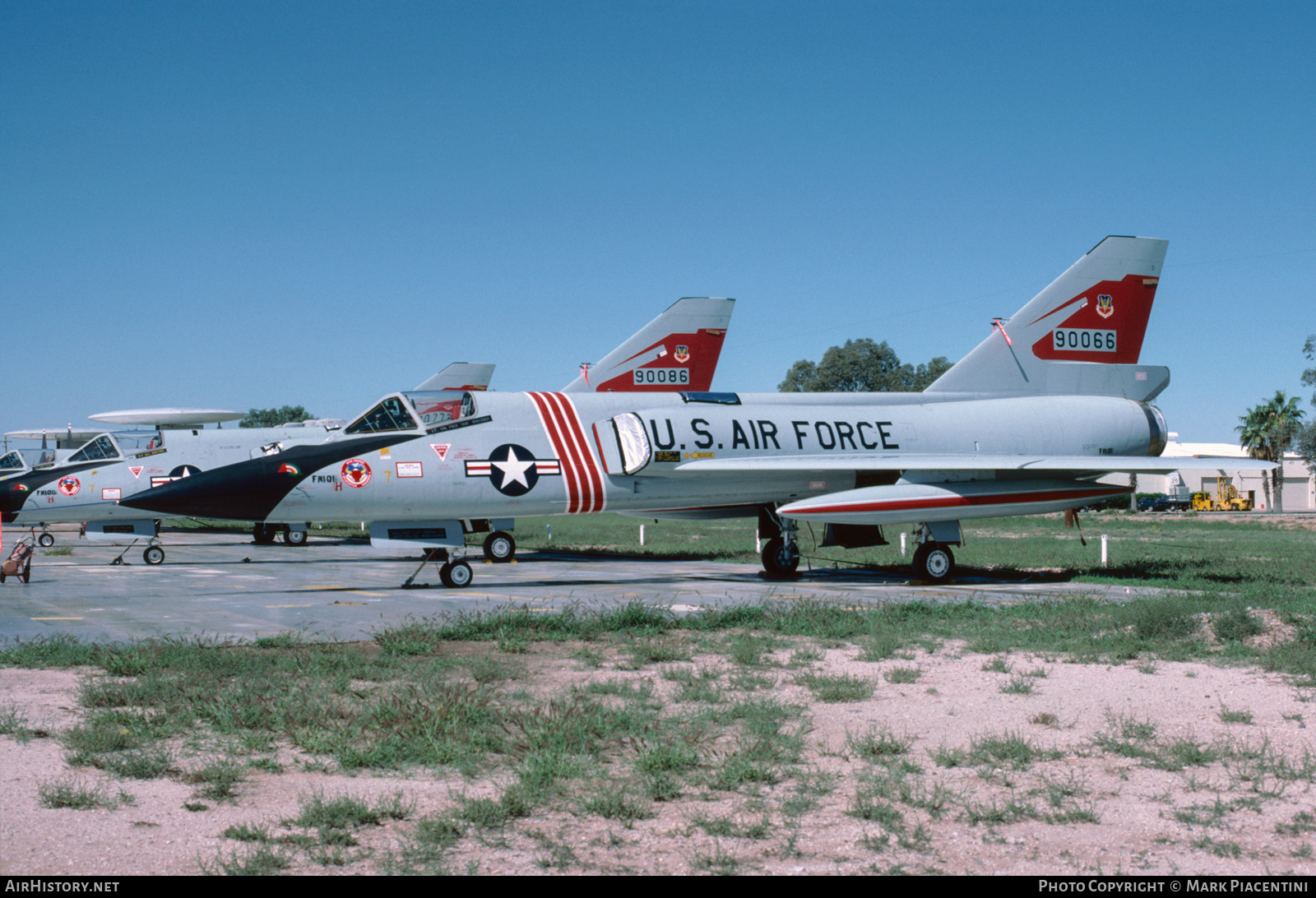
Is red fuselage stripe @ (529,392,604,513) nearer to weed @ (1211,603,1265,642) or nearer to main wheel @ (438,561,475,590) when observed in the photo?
main wheel @ (438,561,475,590)

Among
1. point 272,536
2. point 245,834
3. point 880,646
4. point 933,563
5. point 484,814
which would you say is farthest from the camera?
point 272,536

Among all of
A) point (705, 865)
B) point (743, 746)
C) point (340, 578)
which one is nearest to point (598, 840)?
point (705, 865)

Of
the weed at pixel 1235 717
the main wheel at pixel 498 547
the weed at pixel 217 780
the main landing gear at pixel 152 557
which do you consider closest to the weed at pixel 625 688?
the weed at pixel 217 780

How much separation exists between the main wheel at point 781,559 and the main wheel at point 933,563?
2.30 metres

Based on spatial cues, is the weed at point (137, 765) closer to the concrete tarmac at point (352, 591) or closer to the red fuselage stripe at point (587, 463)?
the concrete tarmac at point (352, 591)

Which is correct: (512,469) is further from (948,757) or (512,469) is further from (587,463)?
(948,757)

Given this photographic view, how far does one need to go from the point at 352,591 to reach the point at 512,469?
3.27 m

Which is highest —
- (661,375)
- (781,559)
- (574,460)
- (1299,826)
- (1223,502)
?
(661,375)

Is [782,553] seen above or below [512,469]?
below

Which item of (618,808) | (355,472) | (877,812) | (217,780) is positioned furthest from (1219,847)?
(355,472)

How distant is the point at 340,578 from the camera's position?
19.3 m

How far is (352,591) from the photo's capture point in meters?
16.3

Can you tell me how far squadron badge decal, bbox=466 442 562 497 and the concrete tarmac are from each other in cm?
171
